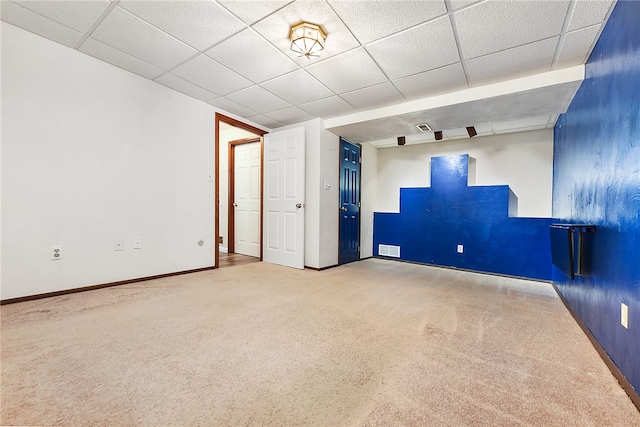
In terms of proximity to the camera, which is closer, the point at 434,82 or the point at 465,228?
the point at 434,82

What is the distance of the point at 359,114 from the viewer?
4.00 meters

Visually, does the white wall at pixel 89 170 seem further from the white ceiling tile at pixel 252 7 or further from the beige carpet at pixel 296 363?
the white ceiling tile at pixel 252 7

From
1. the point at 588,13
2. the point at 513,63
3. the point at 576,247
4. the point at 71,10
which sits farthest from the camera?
the point at 513,63

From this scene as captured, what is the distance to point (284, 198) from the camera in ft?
14.8

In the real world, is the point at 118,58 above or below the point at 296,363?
above

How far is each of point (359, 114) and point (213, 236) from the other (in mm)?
2839

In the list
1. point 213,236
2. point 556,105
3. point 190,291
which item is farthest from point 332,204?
point 556,105

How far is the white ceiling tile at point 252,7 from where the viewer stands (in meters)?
1.95

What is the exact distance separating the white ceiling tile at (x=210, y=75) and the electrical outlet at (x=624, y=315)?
12.0 feet

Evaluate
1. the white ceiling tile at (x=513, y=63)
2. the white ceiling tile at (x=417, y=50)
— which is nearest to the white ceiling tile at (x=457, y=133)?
the white ceiling tile at (x=513, y=63)

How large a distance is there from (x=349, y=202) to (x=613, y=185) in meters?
3.56

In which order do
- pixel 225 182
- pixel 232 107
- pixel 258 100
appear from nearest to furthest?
pixel 258 100 → pixel 232 107 → pixel 225 182

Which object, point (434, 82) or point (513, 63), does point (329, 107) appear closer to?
point (434, 82)

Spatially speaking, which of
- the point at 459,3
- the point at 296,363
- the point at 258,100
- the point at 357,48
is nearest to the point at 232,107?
the point at 258,100
